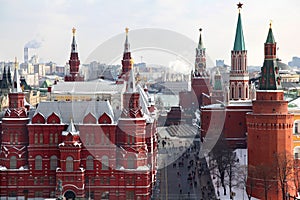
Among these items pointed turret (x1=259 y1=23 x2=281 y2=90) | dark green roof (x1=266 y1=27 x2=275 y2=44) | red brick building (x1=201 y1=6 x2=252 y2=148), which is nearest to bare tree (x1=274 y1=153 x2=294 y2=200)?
pointed turret (x1=259 y1=23 x2=281 y2=90)

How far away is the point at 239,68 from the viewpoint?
6538cm

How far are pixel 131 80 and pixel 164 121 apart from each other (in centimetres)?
5914

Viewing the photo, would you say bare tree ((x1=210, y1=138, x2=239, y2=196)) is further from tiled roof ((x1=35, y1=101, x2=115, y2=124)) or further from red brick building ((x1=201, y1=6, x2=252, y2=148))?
tiled roof ((x1=35, y1=101, x2=115, y2=124))

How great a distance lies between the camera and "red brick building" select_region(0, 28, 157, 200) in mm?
43750

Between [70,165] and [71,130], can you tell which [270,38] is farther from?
[70,165]

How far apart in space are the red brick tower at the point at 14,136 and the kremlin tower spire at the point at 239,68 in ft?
87.6

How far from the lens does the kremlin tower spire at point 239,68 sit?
64.4 metres

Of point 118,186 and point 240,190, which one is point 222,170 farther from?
point 118,186

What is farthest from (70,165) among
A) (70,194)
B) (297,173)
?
(297,173)

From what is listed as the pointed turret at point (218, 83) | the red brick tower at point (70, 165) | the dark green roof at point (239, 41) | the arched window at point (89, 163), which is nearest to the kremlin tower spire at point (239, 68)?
the dark green roof at point (239, 41)

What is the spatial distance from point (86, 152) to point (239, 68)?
26.8 m

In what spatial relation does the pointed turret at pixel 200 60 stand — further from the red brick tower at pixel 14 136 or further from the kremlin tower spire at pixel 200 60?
the red brick tower at pixel 14 136

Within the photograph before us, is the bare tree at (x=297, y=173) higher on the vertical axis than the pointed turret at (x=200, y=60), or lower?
lower

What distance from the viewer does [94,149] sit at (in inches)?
1724
